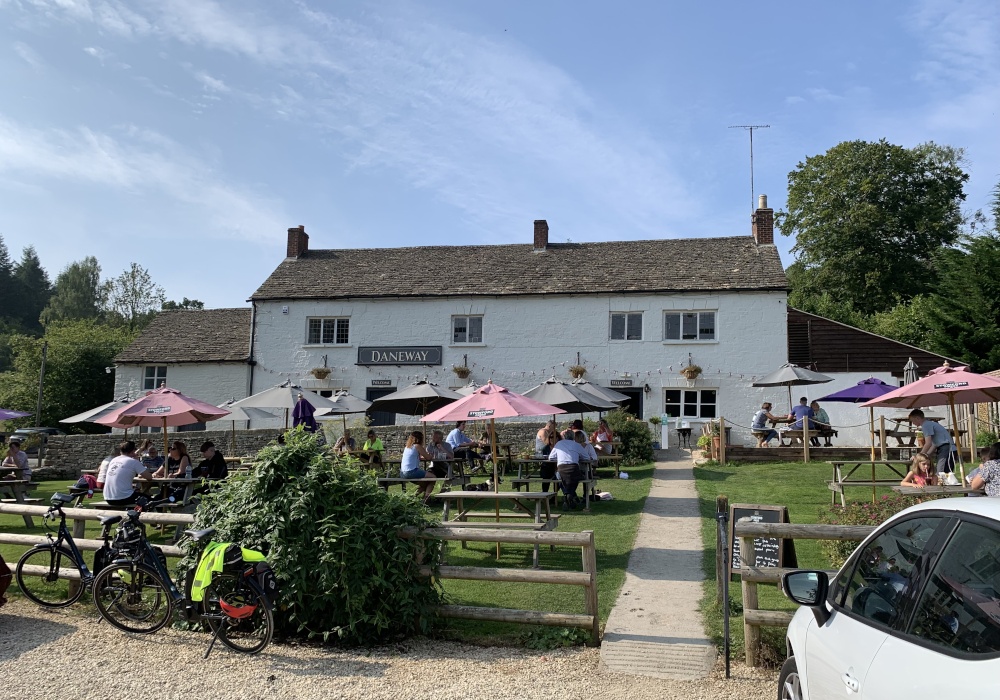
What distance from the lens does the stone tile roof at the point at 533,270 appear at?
1123 inches

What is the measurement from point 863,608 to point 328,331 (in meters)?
28.7

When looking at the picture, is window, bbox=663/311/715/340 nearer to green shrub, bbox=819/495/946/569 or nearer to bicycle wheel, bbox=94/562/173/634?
green shrub, bbox=819/495/946/569

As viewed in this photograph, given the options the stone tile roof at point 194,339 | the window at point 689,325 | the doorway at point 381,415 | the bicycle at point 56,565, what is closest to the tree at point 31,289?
the stone tile roof at point 194,339

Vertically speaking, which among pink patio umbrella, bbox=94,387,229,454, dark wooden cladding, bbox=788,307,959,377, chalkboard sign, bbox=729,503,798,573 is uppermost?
dark wooden cladding, bbox=788,307,959,377

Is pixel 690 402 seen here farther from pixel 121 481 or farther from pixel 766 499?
pixel 121 481

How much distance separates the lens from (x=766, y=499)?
13734 mm

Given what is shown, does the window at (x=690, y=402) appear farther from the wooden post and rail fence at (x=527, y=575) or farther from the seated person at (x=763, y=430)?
the wooden post and rail fence at (x=527, y=575)

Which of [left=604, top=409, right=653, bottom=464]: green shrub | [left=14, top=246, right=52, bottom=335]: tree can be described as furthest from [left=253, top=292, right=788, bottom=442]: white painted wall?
[left=14, top=246, right=52, bottom=335]: tree

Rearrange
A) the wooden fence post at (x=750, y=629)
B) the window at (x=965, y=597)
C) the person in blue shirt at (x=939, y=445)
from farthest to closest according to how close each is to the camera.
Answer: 1. the person in blue shirt at (x=939, y=445)
2. the wooden fence post at (x=750, y=629)
3. the window at (x=965, y=597)

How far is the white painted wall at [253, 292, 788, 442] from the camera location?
89.4 feet

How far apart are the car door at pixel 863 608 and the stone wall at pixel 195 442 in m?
17.8

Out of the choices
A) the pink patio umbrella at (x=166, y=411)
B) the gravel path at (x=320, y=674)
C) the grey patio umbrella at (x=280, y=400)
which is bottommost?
the gravel path at (x=320, y=674)

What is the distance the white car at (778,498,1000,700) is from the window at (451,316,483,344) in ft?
84.9

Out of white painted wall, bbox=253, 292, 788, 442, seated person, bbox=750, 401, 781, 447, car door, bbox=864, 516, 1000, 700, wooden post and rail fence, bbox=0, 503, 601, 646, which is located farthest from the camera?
white painted wall, bbox=253, 292, 788, 442
